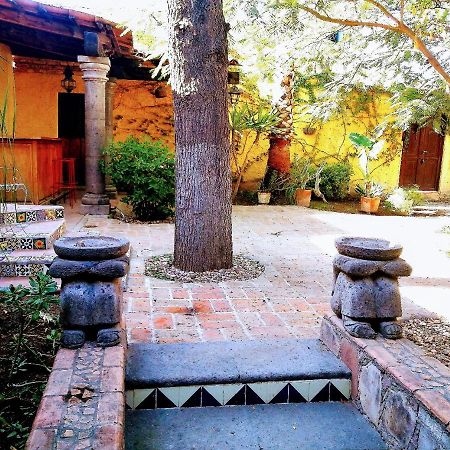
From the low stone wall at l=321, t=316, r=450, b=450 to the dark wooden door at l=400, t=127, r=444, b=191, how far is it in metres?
12.0

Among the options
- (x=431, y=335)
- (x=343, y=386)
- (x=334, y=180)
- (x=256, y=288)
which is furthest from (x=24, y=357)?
(x=334, y=180)

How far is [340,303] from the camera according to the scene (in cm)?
299

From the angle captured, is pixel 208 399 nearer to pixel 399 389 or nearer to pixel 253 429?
pixel 253 429

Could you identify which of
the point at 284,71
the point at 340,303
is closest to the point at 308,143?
the point at 284,71

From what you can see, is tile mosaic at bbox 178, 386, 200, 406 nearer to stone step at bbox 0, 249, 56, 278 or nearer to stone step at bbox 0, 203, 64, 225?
stone step at bbox 0, 249, 56, 278

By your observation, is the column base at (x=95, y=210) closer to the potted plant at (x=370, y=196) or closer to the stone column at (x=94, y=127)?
the stone column at (x=94, y=127)

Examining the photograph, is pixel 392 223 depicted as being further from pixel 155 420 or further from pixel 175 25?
pixel 155 420

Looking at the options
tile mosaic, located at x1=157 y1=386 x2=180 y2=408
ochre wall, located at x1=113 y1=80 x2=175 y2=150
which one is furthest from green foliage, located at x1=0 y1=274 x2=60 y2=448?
ochre wall, located at x1=113 y1=80 x2=175 y2=150

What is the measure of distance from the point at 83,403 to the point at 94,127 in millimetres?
6937

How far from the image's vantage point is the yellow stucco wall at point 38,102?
11.6 meters

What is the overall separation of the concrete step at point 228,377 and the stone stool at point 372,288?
0.29 m

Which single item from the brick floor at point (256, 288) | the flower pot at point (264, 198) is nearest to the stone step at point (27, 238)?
the brick floor at point (256, 288)

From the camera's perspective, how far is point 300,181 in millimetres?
11422

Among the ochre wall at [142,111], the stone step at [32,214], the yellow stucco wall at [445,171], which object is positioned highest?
the ochre wall at [142,111]
